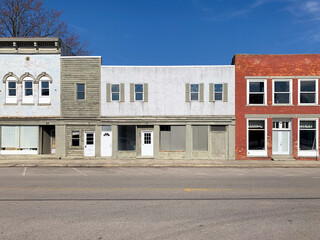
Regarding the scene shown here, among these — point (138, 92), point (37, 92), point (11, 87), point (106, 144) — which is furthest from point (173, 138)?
point (11, 87)

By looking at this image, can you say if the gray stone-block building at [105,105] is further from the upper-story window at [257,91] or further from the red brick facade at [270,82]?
the upper-story window at [257,91]

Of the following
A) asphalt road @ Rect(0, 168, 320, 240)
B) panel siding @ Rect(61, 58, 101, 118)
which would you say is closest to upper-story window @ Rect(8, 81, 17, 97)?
panel siding @ Rect(61, 58, 101, 118)

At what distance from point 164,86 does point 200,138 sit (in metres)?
4.92

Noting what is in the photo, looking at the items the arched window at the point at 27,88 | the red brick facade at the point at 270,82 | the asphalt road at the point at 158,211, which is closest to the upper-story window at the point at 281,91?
the red brick facade at the point at 270,82

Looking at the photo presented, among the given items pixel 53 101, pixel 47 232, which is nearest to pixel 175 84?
pixel 53 101

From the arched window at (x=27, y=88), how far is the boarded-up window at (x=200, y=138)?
42.3 ft

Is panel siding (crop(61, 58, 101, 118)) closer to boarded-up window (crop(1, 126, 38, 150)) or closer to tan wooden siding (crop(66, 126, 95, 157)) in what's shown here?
tan wooden siding (crop(66, 126, 95, 157))

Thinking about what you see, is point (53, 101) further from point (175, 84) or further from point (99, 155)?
point (175, 84)

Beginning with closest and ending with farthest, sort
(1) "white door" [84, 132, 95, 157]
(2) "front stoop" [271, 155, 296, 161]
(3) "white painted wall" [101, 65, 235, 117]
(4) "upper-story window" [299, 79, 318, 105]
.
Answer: (2) "front stoop" [271, 155, 296, 161], (4) "upper-story window" [299, 79, 318, 105], (3) "white painted wall" [101, 65, 235, 117], (1) "white door" [84, 132, 95, 157]

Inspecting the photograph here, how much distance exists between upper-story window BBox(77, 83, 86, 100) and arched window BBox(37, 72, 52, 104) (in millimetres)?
2244

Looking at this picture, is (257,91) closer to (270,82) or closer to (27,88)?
(270,82)

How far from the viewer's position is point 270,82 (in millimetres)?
21594

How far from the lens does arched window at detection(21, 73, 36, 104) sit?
21.9 metres

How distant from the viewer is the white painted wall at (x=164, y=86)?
859 inches
